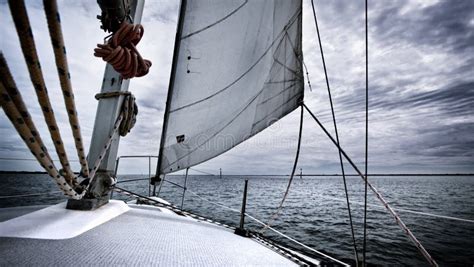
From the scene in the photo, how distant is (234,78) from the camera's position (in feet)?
9.12

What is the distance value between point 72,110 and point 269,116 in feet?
7.80

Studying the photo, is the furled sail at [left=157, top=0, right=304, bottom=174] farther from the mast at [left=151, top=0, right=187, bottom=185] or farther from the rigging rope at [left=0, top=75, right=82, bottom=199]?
the rigging rope at [left=0, top=75, right=82, bottom=199]

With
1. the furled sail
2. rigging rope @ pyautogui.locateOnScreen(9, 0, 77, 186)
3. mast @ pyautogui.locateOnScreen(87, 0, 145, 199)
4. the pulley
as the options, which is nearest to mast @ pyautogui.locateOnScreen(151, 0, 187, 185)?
the furled sail

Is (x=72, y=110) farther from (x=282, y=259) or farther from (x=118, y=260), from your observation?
(x=282, y=259)

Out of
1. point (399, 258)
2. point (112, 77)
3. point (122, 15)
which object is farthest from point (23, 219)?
point (399, 258)

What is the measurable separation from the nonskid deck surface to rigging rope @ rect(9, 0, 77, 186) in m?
0.47

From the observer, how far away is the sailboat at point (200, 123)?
1.34 m

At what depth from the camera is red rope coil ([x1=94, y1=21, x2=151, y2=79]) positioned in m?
1.29

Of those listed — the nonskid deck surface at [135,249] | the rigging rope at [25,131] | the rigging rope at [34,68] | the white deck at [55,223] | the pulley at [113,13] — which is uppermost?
the pulley at [113,13]

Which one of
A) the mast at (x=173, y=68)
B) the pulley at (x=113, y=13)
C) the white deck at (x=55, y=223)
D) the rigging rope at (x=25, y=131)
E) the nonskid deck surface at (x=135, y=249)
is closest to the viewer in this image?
the rigging rope at (x=25, y=131)

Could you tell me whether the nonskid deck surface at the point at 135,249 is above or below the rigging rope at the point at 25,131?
below

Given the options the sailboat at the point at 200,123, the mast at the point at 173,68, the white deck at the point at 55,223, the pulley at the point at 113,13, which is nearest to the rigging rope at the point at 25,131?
the sailboat at the point at 200,123

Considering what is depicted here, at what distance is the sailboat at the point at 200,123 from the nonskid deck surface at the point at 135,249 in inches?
0.4

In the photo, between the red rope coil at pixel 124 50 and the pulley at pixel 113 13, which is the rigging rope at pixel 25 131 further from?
the pulley at pixel 113 13
